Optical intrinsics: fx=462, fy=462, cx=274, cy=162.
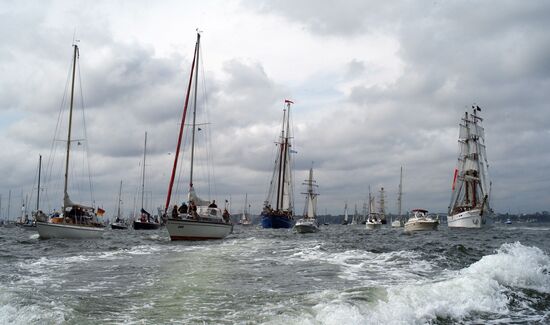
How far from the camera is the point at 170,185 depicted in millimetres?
34531

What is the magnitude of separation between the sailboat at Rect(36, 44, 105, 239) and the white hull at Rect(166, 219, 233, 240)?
323 inches

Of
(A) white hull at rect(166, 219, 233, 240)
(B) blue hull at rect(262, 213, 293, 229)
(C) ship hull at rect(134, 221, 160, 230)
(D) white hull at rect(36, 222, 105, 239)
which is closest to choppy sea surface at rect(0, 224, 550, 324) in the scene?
(A) white hull at rect(166, 219, 233, 240)

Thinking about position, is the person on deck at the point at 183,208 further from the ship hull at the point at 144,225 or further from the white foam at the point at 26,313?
the ship hull at the point at 144,225

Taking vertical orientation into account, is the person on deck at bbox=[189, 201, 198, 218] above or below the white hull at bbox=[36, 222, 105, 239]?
above

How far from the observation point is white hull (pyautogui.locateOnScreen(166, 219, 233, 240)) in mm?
31844

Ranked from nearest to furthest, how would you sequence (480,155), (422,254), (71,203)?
(422,254) < (71,203) < (480,155)

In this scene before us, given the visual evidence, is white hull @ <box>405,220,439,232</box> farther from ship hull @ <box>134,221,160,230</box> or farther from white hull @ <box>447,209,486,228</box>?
ship hull @ <box>134,221,160,230</box>

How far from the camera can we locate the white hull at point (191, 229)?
31.8 meters

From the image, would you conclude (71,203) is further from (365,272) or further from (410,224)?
(410,224)

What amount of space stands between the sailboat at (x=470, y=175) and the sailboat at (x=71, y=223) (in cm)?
6333

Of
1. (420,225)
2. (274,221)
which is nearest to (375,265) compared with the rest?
(420,225)

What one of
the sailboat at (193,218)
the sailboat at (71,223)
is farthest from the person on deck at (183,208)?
the sailboat at (71,223)

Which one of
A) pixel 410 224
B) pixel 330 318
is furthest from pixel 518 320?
pixel 410 224

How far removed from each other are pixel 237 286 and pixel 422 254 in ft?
40.8
